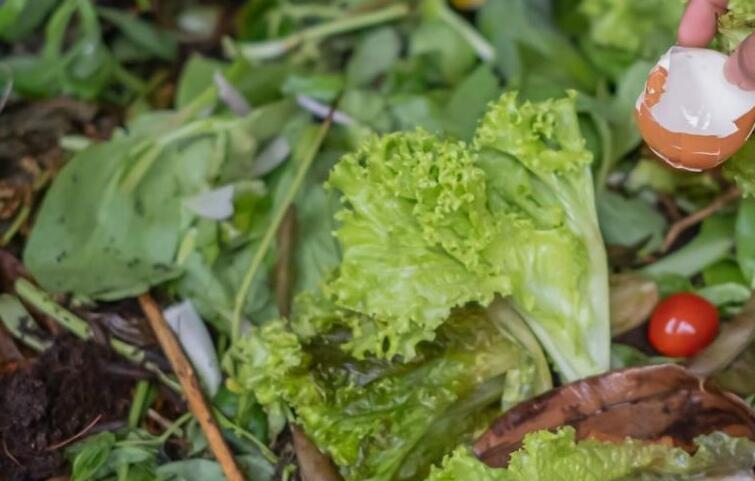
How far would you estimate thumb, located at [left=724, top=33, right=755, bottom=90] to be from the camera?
910 millimetres

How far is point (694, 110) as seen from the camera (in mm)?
993

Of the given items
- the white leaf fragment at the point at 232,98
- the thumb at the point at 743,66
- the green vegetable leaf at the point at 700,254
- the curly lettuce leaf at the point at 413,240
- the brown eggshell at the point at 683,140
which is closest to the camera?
the thumb at the point at 743,66

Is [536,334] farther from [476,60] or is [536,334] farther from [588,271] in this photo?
[476,60]

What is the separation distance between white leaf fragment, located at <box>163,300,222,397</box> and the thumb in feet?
2.29

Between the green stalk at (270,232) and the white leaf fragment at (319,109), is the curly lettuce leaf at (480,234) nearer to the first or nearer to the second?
the green stalk at (270,232)

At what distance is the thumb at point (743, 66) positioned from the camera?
2.99 feet

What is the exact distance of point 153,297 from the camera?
138 cm

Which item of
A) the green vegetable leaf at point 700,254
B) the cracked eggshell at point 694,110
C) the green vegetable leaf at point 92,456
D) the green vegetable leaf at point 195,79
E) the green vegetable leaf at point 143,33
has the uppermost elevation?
the cracked eggshell at point 694,110

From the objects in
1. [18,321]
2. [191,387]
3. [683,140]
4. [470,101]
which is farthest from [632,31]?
[18,321]

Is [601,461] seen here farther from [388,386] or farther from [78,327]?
[78,327]

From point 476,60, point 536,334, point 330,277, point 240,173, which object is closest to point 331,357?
point 330,277

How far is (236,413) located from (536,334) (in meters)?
0.37

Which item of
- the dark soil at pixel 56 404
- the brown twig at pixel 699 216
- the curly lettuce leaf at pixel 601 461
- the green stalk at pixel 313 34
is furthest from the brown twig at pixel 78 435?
the brown twig at pixel 699 216

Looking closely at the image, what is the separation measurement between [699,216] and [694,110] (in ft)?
1.60
